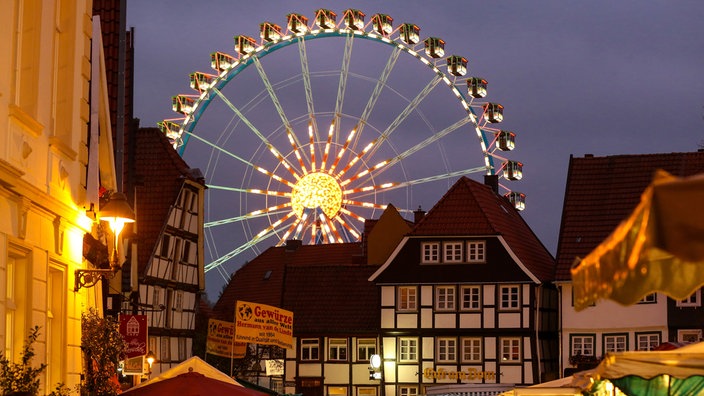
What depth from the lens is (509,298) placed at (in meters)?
45.8

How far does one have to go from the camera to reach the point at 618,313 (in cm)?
4475

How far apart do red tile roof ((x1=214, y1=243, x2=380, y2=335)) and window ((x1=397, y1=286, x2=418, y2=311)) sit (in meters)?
1.63

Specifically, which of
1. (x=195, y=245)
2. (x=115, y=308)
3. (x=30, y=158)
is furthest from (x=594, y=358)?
(x=30, y=158)

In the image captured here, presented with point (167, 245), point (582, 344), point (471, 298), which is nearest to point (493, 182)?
point (471, 298)

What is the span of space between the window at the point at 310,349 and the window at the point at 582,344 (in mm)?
8916

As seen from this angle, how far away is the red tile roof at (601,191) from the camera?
45.2 m

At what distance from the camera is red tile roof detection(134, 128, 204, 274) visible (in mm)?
40469

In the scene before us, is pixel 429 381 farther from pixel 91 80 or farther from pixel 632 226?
pixel 632 226

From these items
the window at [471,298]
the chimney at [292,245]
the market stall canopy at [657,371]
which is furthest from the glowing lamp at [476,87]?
the market stall canopy at [657,371]

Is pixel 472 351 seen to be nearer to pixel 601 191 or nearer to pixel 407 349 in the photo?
pixel 407 349

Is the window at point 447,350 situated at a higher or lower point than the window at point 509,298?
lower

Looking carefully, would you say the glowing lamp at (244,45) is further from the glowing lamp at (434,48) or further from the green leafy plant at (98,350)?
the green leafy plant at (98,350)

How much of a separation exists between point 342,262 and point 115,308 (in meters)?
36.1

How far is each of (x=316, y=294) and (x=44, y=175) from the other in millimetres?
39561
